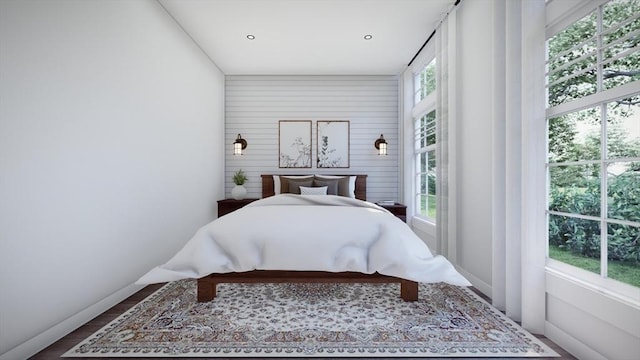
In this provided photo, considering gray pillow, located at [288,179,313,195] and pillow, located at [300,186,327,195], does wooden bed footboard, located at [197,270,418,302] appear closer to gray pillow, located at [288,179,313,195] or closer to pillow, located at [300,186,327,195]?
pillow, located at [300,186,327,195]

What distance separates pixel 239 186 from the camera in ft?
14.6

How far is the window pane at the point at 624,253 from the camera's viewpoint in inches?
53.9

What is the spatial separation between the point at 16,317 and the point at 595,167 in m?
3.25

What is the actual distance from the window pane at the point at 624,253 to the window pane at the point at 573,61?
2.52 feet

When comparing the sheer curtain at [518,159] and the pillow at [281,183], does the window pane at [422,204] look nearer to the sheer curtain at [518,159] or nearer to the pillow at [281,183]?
the pillow at [281,183]

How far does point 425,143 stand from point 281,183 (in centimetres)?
219

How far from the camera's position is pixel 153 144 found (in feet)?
9.02

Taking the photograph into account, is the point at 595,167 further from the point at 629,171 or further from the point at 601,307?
the point at 601,307

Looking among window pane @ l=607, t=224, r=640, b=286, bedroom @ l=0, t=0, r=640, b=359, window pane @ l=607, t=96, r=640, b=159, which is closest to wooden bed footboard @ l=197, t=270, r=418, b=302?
bedroom @ l=0, t=0, r=640, b=359

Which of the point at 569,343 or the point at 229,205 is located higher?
the point at 229,205

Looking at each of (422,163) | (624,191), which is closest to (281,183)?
(422,163)

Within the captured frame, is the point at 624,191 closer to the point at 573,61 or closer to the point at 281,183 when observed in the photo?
the point at 573,61

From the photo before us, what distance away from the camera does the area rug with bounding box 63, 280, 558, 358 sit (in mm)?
1587

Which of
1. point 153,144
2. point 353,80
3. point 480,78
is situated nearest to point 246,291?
point 153,144
